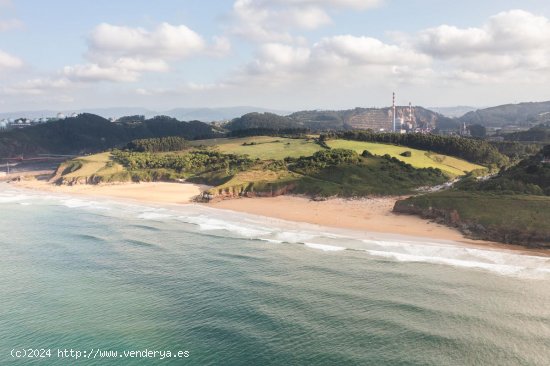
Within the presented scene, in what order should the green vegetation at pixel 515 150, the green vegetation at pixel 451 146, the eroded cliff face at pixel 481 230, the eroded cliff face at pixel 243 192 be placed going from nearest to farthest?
the eroded cliff face at pixel 481 230 < the eroded cliff face at pixel 243 192 < the green vegetation at pixel 451 146 < the green vegetation at pixel 515 150

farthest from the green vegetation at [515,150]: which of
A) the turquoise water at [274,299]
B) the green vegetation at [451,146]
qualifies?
the turquoise water at [274,299]

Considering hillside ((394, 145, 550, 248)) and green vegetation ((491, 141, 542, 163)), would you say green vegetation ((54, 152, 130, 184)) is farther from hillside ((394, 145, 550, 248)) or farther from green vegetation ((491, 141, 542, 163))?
green vegetation ((491, 141, 542, 163))

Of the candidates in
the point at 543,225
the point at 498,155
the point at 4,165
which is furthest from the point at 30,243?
the point at 4,165

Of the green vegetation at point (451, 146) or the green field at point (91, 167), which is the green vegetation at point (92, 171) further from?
the green vegetation at point (451, 146)

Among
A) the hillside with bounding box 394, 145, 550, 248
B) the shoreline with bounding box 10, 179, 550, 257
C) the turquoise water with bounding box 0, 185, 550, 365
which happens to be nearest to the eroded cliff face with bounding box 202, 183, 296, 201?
the shoreline with bounding box 10, 179, 550, 257

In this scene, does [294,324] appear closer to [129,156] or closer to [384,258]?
[384,258]

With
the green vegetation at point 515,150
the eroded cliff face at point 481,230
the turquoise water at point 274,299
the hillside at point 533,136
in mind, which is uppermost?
the hillside at point 533,136
